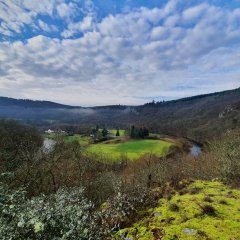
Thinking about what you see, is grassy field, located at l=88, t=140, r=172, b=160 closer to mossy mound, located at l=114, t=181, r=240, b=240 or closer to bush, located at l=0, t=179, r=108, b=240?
mossy mound, located at l=114, t=181, r=240, b=240

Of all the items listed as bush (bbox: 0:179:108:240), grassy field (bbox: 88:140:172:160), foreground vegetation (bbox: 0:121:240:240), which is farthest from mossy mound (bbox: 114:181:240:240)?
grassy field (bbox: 88:140:172:160)

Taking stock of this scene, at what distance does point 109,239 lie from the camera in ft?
27.4

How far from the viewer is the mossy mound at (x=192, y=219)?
10062mm

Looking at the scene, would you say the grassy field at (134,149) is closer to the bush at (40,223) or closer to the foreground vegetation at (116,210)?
the foreground vegetation at (116,210)

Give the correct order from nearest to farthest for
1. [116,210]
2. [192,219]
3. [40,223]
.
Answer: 1. [40,223]
2. [192,219]
3. [116,210]

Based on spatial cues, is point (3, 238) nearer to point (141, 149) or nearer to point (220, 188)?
point (220, 188)

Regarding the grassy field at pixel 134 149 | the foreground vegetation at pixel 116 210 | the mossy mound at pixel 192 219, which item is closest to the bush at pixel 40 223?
the foreground vegetation at pixel 116 210

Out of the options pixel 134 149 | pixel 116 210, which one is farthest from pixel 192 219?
pixel 134 149

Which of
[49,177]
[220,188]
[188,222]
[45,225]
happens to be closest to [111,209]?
[188,222]

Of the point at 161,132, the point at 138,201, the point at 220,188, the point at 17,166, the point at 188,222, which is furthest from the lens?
the point at 161,132

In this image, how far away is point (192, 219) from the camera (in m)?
11.4

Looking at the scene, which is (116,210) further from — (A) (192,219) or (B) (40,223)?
(B) (40,223)

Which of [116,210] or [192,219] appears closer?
[192,219]

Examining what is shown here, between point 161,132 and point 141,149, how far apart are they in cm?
8293
